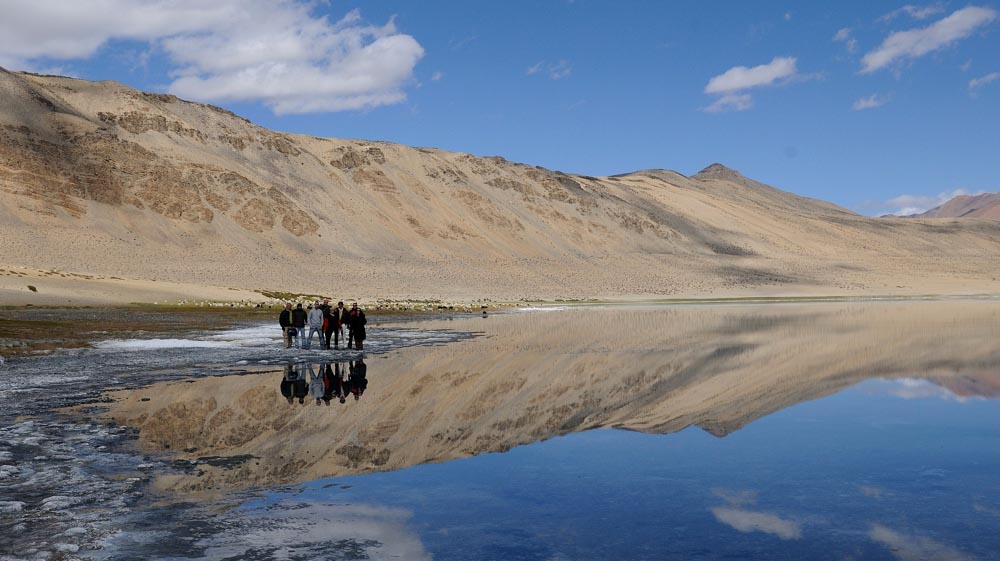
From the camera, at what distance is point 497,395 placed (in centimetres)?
1532

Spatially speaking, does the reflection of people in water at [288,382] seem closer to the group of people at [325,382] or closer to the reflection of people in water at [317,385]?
the group of people at [325,382]

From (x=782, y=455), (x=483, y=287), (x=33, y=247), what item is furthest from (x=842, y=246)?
(x=782, y=455)

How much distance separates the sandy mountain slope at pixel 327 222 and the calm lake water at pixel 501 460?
111ft

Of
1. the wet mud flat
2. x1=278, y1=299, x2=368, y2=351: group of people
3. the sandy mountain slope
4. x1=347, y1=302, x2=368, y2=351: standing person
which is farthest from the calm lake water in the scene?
the sandy mountain slope

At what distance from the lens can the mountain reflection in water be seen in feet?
35.5

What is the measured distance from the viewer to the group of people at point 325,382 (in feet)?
49.2

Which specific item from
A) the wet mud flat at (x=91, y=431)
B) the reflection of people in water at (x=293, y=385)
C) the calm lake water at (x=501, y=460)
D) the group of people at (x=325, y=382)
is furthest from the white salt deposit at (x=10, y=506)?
the reflection of people in water at (x=293, y=385)

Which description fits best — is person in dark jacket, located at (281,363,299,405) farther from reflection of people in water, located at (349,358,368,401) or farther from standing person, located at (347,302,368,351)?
standing person, located at (347,302,368,351)

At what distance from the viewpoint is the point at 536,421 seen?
12867mm

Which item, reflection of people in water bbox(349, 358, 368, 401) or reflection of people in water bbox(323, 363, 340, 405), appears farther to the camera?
reflection of people in water bbox(349, 358, 368, 401)

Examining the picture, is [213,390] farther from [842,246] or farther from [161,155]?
[842,246]

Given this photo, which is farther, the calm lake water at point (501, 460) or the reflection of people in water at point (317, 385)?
the reflection of people in water at point (317, 385)

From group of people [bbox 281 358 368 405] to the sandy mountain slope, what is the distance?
30008 mm

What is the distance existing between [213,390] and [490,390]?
184 inches
